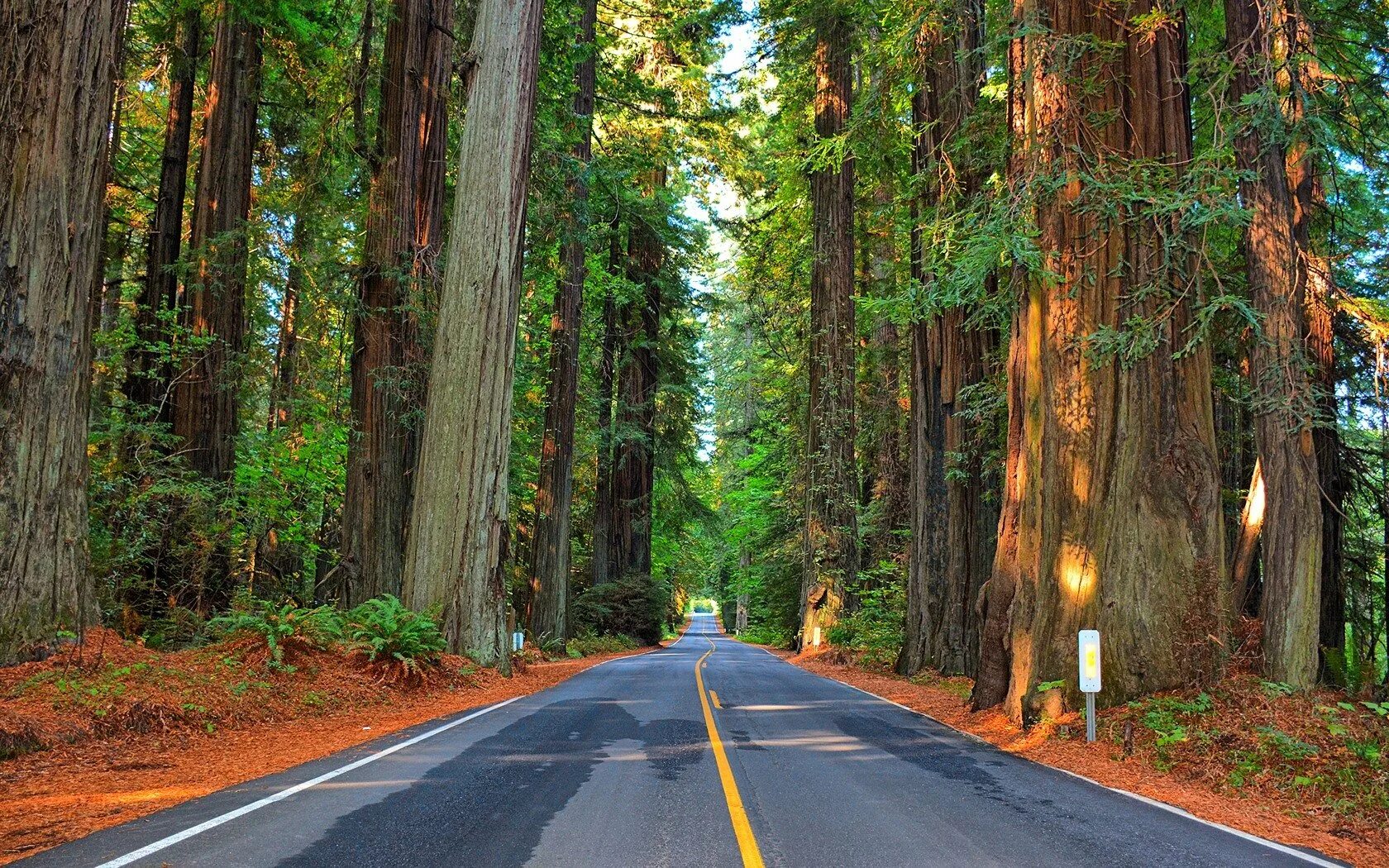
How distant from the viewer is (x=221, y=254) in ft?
49.3

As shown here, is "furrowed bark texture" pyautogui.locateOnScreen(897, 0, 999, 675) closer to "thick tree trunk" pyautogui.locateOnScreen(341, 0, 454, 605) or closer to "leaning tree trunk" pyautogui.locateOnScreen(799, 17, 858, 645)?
"leaning tree trunk" pyautogui.locateOnScreen(799, 17, 858, 645)

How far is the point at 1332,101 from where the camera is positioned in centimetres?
1027

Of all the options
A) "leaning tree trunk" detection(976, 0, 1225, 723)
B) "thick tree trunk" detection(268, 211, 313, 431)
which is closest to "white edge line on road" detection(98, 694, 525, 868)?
"leaning tree trunk" detection(976, 0, 1225, 723)

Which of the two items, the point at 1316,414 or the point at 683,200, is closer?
the point at 1316,414

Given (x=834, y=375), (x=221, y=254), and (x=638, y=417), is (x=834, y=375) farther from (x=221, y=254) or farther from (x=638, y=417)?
(x=221, y=254)

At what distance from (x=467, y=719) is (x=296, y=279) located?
14799 mm

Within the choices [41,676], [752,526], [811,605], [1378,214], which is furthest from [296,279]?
[752,526]

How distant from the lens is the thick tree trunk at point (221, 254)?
1472 cm

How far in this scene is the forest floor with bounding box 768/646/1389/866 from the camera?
19.1ft

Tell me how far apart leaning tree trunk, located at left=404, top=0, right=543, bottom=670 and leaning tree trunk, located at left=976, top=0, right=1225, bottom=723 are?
317 inches

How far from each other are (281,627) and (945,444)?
38.8ft

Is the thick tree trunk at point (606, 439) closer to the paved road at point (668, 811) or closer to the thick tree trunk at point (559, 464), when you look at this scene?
the thick tree trunk at point (559, 464)

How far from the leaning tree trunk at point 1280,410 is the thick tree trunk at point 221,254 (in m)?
15.1

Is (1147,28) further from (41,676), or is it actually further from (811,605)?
(811,605)
